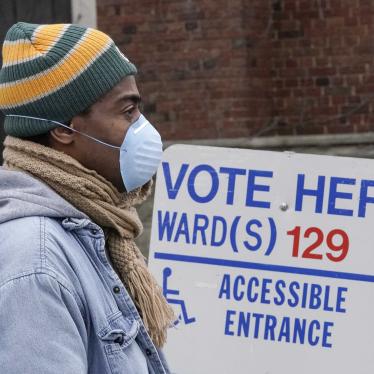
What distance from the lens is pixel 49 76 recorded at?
2074 millimetres

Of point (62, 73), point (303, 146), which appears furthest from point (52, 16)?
point (62, 73)

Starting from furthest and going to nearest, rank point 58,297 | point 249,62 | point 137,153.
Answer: point 249,62
point 137,153
point 58,297

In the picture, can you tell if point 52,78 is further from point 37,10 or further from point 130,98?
point 37,10

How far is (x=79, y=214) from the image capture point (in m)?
2.02

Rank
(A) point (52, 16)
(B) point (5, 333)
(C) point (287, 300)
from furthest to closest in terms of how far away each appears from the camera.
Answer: (A) point (52, 16) < (C) point (287, 300) < (B) point (5, 333)

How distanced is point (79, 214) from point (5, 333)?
1.08 feet

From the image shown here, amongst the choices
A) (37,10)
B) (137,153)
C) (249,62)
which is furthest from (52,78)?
(249,62)

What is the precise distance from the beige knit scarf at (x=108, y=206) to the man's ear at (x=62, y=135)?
4cm

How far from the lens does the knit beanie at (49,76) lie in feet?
6.81

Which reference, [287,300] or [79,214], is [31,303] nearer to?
[79,214]

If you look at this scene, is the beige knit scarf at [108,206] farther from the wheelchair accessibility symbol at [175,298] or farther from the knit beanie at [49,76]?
the wheelchair accessibility symbol at [175,298]

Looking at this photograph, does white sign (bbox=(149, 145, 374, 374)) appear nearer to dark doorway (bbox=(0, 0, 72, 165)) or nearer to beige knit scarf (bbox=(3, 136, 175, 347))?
beige knit scarf (bbox=(3, 136, 175, 347))

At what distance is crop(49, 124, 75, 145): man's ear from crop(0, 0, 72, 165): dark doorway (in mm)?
3155

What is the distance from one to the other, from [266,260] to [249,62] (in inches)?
151
